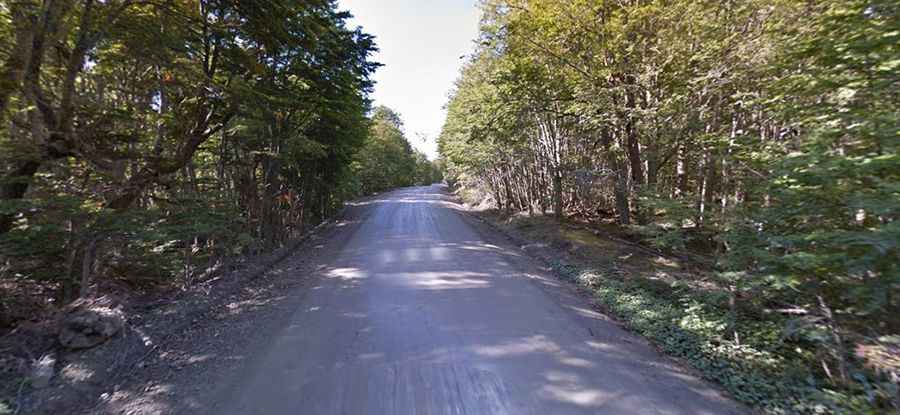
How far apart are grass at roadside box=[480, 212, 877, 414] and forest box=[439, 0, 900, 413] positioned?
0.07ft

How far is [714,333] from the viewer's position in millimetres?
4078

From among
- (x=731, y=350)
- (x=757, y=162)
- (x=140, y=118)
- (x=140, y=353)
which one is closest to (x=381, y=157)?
(x=140, y=118)

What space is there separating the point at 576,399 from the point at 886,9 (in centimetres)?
471

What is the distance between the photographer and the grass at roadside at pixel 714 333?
2918 mm

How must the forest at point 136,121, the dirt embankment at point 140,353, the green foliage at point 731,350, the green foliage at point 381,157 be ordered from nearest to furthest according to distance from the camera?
the green foliage at point 731,350 → the dirt embankment at point 140,353 → the forest at point 136,121 → the green foliage at point 381,157

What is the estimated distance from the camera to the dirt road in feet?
9.46

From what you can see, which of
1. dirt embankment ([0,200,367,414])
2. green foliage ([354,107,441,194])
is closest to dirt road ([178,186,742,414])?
dirt embankment ([0,200,367,414])

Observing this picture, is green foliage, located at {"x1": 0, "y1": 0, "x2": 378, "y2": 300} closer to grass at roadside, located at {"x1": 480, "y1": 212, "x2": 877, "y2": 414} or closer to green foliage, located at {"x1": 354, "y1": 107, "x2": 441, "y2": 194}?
grass at roadside, located at {"x1": 480, "y1": 212, "x2": 877, "y2": 414}

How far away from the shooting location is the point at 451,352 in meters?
3.71

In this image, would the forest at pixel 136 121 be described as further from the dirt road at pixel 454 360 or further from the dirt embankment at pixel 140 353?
the dirt road at pixel 454 360

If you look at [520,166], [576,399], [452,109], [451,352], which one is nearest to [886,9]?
[576,399]

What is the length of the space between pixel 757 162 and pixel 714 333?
244cm

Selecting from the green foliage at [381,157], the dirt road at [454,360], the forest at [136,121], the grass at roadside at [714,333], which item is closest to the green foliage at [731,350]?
the grass at roadside at [714,333]

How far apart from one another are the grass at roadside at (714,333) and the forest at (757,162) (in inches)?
0.8
